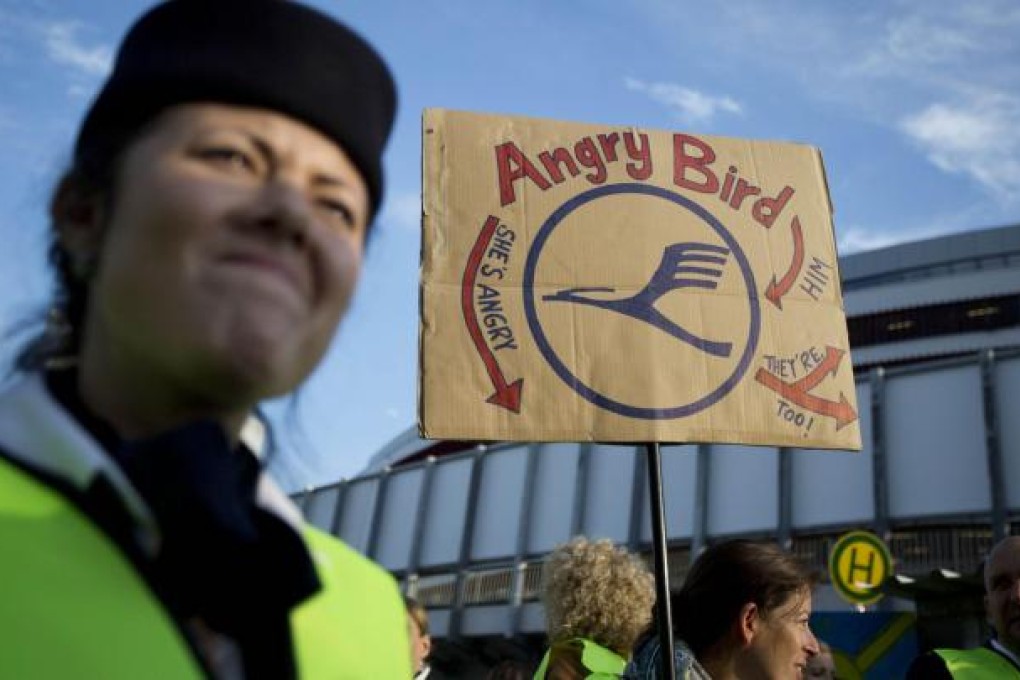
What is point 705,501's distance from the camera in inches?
800

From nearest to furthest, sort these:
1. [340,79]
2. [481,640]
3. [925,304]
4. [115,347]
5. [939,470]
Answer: [115,347] → [340,79] → [939,470] → [481,640] → [925,304]

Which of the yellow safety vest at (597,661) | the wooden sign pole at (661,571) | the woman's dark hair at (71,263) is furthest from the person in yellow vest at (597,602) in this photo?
the woman's dark hair at (71,263)

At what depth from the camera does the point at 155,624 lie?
2.96 ft

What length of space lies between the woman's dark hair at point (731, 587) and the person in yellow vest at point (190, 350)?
2720 mm

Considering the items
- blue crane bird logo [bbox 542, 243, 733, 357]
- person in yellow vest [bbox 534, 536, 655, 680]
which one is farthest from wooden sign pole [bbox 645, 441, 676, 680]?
person in yellow vest [bbox 534, 536, 655, 680]

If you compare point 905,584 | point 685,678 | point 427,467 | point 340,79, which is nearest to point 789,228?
point 685,678

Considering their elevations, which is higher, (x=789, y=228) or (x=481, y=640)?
(x=789, y=228)

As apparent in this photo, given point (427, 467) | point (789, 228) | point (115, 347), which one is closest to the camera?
point (115, 347)

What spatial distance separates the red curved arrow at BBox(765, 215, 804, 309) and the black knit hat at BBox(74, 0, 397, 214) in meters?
2.50

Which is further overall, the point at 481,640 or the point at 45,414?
the point at 481,640

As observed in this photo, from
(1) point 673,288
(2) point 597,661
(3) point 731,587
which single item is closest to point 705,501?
(2) point 597,661

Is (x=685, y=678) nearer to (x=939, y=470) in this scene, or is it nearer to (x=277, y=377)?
(x=277, y=377)

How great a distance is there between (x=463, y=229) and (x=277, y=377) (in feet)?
7.52

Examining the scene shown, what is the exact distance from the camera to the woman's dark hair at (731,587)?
12.3ft
